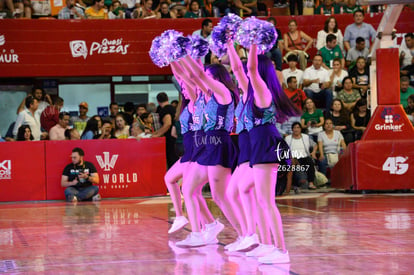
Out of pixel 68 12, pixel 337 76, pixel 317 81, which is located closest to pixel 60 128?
pixel 68 12

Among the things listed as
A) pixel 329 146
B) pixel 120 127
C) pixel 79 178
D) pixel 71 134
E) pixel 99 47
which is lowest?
pixel 79 178

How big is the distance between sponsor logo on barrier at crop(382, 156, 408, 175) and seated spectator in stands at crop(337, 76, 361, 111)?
2805 millimetres

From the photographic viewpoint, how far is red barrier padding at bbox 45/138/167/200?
13781 mm

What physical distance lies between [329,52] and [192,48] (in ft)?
34.6

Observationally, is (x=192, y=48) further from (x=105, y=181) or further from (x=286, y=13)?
(x=286, y=13)

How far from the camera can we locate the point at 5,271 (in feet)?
18.2


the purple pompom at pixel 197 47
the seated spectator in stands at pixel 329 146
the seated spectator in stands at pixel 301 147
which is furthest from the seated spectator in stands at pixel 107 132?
the purple pompom at pixel 197 47

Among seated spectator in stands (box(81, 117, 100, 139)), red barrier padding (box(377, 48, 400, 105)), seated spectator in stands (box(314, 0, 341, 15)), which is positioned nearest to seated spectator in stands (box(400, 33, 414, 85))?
seated spectator in stands (box(314, 0, 341, 15))

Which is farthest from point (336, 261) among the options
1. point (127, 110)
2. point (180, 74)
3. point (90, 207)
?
point (127, 110)

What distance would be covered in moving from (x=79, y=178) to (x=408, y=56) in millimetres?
8354

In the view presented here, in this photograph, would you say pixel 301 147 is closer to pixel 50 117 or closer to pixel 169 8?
pixel 50 117

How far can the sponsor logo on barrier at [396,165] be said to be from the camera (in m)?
12.7

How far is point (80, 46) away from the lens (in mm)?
16812

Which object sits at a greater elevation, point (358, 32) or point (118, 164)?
point (358, 32)
